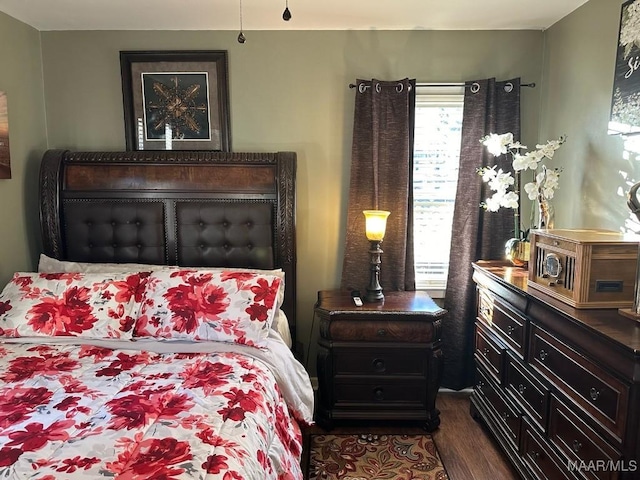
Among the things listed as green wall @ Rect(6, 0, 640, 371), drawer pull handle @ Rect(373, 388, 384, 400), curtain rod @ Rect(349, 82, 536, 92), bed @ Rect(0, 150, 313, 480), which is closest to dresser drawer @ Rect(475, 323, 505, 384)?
drawer pull handle @ Rect(373, 388, 384, 400)

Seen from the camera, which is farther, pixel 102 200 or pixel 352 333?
pixel 102 200

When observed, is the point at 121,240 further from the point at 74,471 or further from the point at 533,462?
the point at 533,462

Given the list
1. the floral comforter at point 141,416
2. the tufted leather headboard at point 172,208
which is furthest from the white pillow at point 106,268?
the floral comforter at point 141,416

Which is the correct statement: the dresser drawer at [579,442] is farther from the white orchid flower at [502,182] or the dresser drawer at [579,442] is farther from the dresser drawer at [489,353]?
the white orchid flower at [502,182]

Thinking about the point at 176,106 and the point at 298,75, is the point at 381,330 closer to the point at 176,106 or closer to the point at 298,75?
the point at 298,75

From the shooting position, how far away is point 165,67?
9.61 ft

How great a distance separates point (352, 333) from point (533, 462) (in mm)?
1072

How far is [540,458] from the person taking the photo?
78.0 inches

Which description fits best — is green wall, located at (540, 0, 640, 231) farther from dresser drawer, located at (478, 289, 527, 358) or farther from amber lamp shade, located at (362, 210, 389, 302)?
amber lamp shade, located at (362, 210, 389, 302)

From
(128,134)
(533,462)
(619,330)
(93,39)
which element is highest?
(93,39)

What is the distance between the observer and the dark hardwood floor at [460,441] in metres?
2.33

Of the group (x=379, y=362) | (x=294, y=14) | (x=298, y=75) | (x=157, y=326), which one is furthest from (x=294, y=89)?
(x=379, y=362)

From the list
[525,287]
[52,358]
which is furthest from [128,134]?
[525,287]

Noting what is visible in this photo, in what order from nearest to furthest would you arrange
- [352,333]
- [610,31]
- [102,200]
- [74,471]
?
[74,471]
[610,31]
[352,333]
[102,200]
